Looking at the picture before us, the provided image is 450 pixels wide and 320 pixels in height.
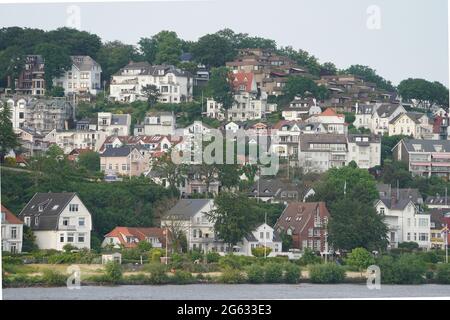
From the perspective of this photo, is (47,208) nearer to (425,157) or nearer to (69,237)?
(69,237)

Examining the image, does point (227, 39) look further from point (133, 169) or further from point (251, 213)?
point (251, 213)

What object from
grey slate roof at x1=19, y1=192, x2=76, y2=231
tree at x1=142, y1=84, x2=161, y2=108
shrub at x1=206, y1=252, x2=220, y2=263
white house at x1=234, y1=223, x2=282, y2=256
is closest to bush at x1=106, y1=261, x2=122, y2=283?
shrub at x1=206, y1=252, x2=220, y2=263

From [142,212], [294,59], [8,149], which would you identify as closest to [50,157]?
[8,149]

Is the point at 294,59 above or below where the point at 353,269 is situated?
above

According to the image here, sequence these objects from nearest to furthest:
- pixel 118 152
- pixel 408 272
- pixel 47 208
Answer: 1. pixel 408 272
2. pixel 47 208
3. pixel 118 152

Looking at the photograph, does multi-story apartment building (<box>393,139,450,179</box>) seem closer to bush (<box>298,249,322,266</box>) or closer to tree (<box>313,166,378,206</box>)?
tree (<box>313,166,378,206</box>)

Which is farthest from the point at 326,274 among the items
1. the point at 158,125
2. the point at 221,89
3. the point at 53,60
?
the point at 53,60

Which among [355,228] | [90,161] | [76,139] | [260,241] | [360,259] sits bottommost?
[360,259]
